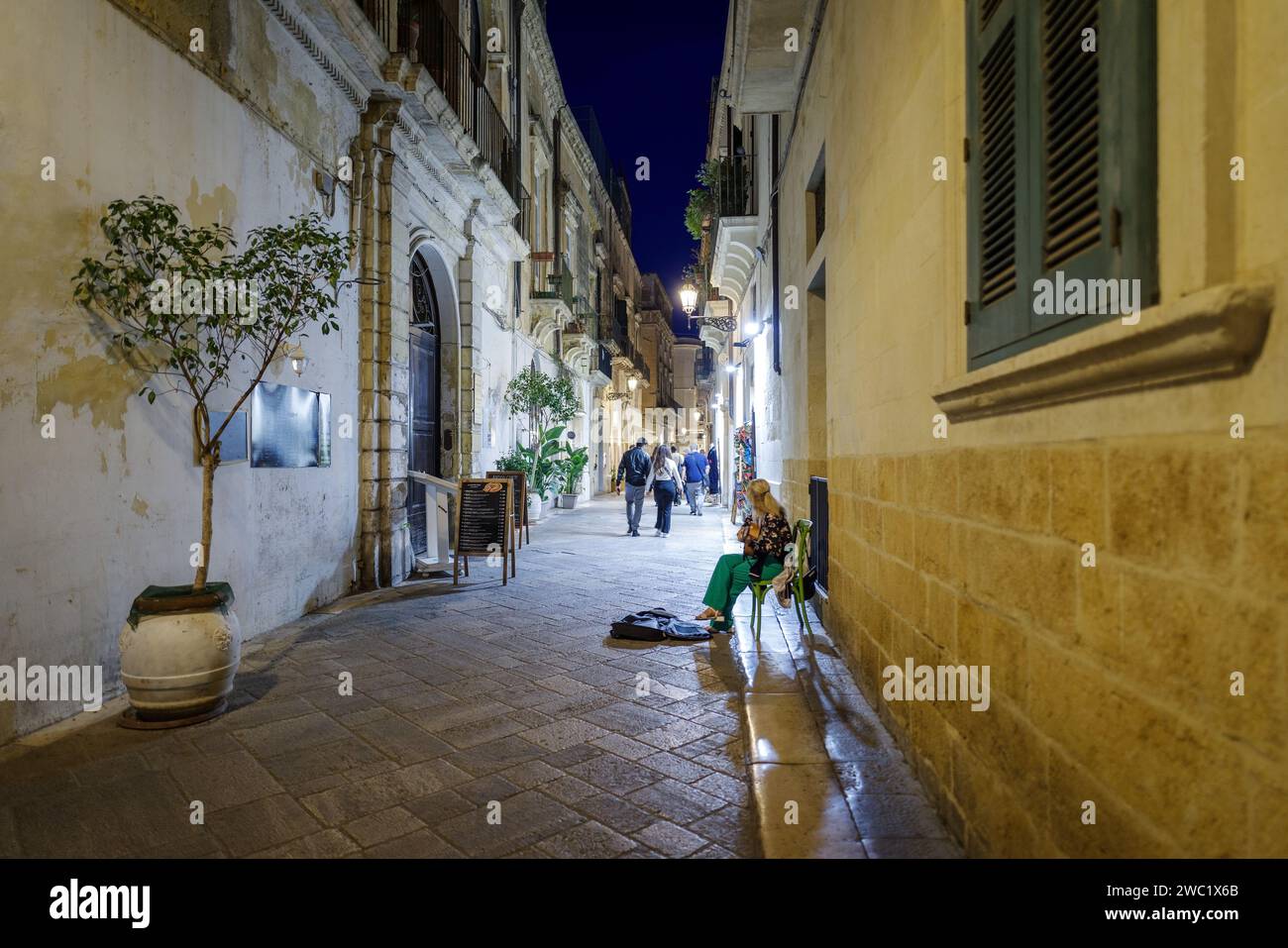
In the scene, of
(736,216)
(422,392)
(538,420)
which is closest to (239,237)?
(422,392)

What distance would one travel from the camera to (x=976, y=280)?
8.00ft

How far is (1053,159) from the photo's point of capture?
1895 mm

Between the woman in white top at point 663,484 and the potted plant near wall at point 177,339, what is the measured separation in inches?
334

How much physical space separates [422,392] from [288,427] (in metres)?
4.23

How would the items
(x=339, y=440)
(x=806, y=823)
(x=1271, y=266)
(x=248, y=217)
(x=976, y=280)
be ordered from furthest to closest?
(x=339, y=440) → (x=248, y=217) → (x=806, y=823) → (x=976, y=280) → (x=1271, y=266)

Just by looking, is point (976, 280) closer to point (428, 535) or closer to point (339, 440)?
point (339, 440)

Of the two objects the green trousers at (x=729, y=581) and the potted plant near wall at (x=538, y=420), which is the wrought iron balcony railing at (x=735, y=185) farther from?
the green trousers at (x=729, y=581)

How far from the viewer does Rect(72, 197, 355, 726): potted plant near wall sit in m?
3.82

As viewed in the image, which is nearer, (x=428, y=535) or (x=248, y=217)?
(x=248, y=217)

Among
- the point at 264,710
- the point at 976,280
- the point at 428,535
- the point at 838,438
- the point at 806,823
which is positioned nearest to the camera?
the point at 976,280

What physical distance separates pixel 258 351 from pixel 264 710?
2.92 metres

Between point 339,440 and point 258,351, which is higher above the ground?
point 258,351

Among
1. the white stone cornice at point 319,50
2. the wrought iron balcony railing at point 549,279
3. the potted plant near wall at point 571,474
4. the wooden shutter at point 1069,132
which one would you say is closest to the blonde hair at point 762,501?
the wooden shutter at point 1069,132

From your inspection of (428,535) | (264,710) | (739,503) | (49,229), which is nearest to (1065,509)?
(264,710)
